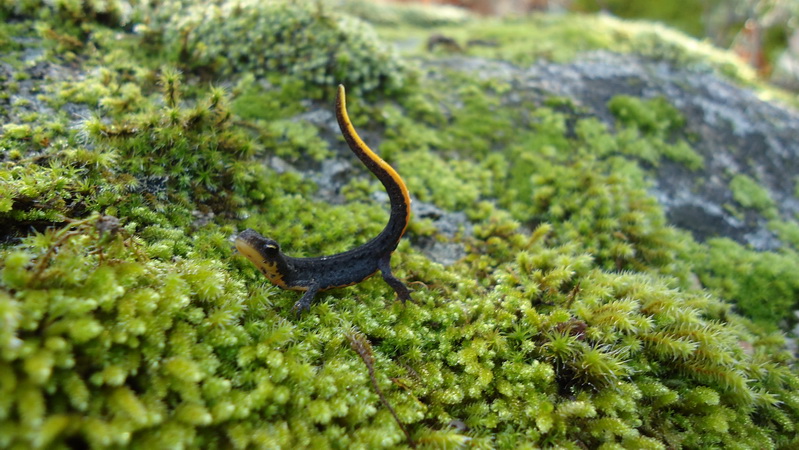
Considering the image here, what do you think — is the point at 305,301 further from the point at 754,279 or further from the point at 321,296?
the point at 754,279

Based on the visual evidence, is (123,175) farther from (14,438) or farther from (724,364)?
(724,364)

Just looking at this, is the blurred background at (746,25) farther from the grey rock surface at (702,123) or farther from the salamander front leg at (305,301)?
the salamander front leg at (305,301)

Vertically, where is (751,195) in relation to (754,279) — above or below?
above

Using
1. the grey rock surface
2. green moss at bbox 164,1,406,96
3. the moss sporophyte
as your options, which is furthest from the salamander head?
the grey rock surface

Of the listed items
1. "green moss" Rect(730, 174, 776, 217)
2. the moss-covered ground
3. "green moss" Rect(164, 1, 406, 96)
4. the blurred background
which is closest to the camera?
the moss-covered ground

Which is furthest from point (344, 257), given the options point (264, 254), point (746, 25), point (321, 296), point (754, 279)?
point (746, 25)

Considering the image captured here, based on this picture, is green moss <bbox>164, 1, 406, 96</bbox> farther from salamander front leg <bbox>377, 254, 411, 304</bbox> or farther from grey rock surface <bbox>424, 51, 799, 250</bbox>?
salamander front leg <bbox>377, 254, 411, 304</bbox>

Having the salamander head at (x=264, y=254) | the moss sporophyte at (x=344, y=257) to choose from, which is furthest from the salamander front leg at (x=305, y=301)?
the salamander head at (x=264, y=254)
